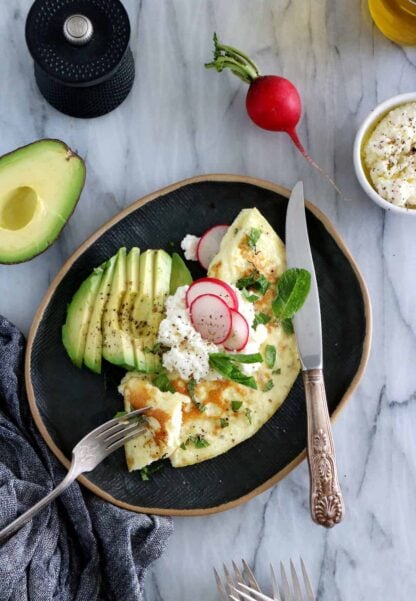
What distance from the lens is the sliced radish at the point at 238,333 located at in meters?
2.07

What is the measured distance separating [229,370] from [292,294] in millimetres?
258

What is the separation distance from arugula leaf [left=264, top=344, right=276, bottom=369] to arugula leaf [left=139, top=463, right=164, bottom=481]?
14.7 inches

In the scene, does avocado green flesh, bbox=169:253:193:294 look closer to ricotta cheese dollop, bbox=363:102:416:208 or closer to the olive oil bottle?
ricotta cheese dollop, bbox=363:102:416:208

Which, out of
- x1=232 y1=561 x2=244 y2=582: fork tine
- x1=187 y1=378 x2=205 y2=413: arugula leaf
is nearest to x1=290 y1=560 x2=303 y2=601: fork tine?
x1=232 y1=561 x2=244 y2=582: fork tine

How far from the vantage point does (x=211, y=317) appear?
207cm

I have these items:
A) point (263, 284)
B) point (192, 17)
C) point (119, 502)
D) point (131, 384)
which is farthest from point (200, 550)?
point (192, 17)

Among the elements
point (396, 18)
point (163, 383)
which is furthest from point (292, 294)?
point (396, 18)

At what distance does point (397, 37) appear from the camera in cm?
231

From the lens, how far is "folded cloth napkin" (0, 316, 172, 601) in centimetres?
206

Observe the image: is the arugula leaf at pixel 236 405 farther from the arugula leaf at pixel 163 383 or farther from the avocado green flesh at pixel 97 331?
the avocado green flesh at pixel 97 331

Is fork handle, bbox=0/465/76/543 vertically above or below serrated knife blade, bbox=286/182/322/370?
below

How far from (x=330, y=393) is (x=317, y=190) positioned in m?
0.55

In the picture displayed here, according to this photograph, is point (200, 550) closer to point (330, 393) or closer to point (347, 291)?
point (330, 393)

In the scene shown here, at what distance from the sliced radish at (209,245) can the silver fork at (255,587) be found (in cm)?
77
